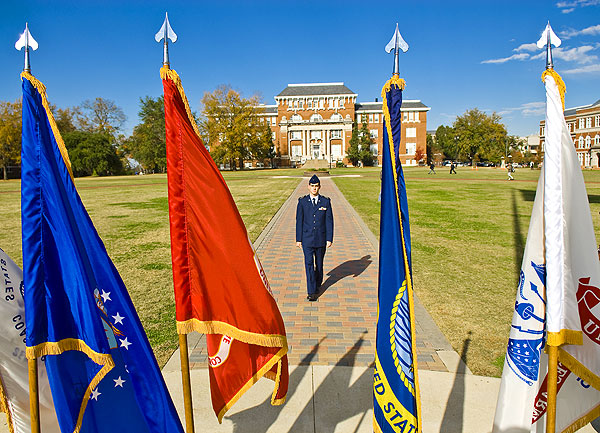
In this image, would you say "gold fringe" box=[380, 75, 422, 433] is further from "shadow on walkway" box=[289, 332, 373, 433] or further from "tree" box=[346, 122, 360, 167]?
"tree" box=[346, 122, 360, 167]

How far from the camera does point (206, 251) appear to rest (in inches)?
105

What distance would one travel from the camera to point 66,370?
2.51 metres

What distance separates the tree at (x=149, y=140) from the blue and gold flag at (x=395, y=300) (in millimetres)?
68418

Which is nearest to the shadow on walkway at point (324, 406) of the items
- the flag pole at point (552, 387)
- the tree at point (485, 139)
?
the flag pole at point (552, 387)

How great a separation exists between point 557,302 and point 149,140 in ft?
247

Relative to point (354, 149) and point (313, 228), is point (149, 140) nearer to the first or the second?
point (354, 149)

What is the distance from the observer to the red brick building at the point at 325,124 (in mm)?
84750

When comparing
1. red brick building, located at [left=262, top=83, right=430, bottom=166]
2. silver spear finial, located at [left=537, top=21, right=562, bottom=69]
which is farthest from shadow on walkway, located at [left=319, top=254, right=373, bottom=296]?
red brick building, located at [left=262, top=83, right=430, bottom=166]

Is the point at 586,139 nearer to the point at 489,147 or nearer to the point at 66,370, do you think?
the point at 489,147

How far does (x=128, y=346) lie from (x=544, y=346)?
8.74 feet

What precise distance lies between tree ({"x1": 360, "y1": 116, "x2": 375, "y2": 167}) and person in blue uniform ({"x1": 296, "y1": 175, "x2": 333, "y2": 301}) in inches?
2818

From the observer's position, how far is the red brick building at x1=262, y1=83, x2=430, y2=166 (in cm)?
8475

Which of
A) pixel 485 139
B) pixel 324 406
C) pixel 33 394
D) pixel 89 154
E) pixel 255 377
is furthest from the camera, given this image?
pixel 485 139

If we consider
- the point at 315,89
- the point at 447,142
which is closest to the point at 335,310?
the point at 315,89
